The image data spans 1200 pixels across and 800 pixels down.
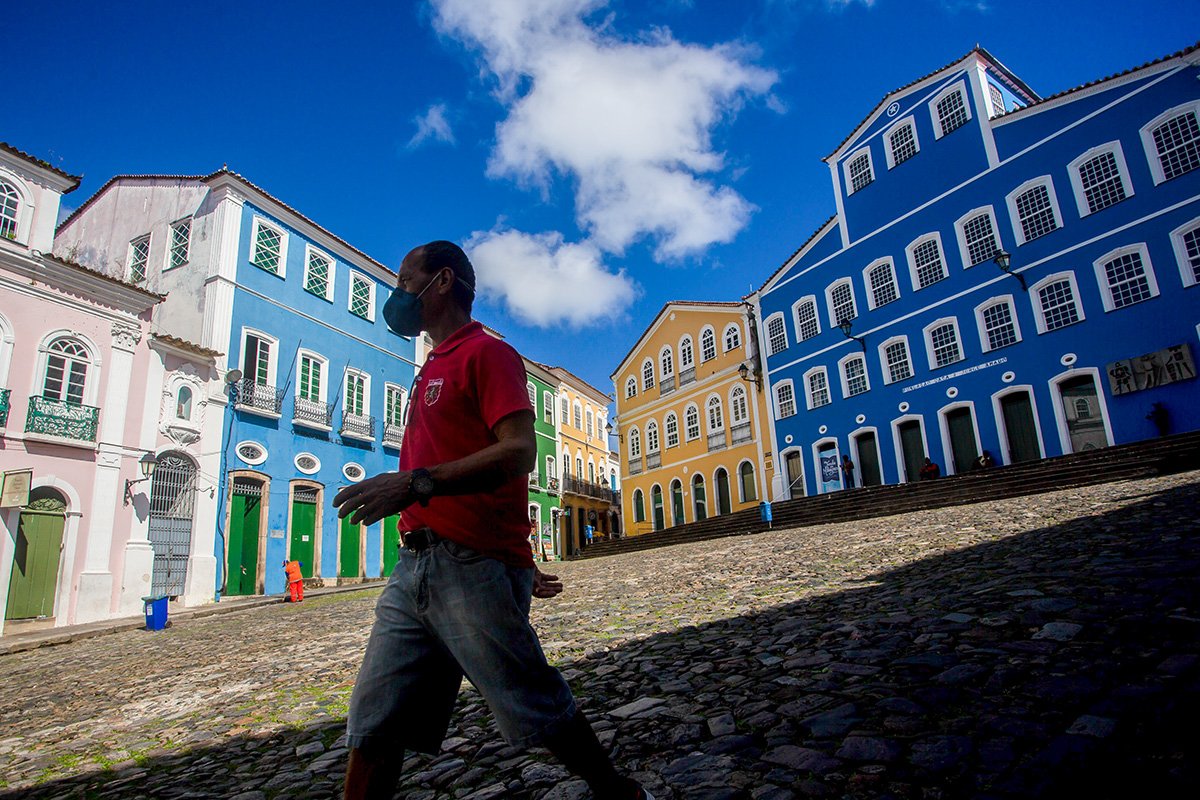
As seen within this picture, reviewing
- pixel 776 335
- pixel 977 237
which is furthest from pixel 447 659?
pixel 776 335

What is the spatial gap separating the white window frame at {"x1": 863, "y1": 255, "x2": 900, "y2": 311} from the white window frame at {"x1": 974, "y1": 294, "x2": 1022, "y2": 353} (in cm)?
319

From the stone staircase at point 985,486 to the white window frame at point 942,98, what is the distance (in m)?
12.5

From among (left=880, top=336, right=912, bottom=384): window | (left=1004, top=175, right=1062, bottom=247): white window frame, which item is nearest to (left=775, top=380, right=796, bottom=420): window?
(left=880, top=336, right=912, bottom=384): window

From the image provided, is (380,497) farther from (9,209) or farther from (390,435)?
(390,435)

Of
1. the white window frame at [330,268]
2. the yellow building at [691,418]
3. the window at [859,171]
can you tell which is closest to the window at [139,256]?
the white window frame at [330,268]

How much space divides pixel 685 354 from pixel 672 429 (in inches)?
154

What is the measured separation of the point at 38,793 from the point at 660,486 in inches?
1221

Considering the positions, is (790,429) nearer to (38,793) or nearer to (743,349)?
(743,349)

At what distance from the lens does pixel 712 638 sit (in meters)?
4.99

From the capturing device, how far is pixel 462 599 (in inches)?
70.7

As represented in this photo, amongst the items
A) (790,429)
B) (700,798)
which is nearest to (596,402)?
(790,429)

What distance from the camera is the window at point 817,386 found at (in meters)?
25.6

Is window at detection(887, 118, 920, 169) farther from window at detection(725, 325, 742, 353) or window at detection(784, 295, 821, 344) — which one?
window at detection(725, 325, 742, 353)

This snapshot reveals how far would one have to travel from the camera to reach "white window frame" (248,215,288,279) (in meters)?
19.6
